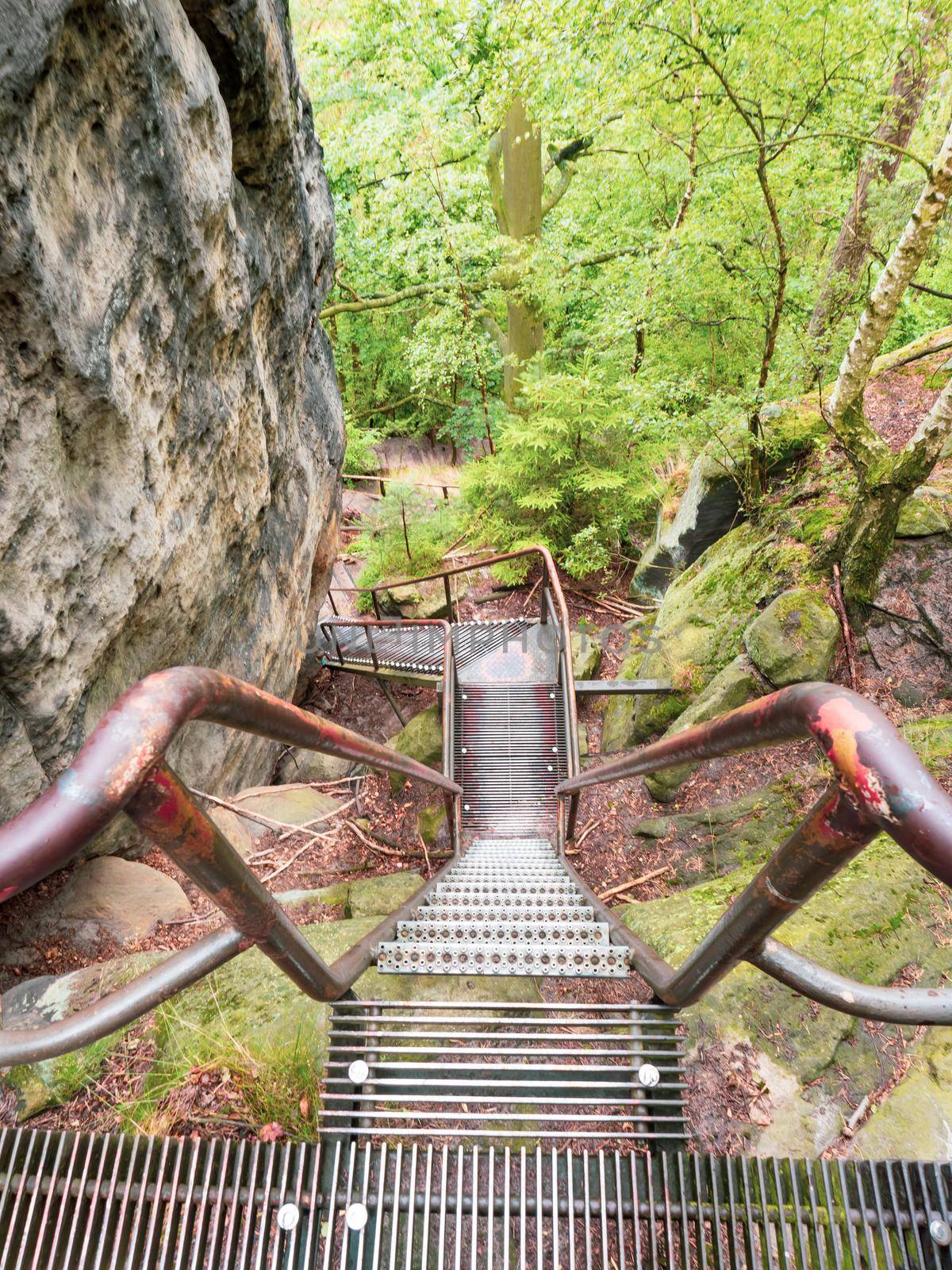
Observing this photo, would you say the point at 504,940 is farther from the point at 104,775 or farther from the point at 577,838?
the point at 577,838

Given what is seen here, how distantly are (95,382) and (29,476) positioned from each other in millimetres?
499

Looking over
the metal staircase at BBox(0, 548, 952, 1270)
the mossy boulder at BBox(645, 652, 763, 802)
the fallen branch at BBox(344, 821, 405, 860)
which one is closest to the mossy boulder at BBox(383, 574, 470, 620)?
the fallen branch at BBox(344, 821, 405, 860)

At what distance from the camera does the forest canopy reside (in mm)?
5160

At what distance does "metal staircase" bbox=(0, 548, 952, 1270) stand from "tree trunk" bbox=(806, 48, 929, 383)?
5.42 m

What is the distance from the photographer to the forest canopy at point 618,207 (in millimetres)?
5160

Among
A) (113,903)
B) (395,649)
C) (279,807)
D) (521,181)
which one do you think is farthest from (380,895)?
(521,181)

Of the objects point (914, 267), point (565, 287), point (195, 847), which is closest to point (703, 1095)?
point (195, 847)

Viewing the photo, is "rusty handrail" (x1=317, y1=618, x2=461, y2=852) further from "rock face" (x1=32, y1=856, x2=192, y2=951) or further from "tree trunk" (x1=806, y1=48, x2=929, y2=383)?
"tree trunk" (x1=806, y1=48, x2=929, y2=383)

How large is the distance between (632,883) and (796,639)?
7.41 feet

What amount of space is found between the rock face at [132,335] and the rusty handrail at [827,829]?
2664 mm

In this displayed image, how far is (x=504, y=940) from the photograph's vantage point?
2.25 meters

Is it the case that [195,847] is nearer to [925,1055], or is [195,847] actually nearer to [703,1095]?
[703,1095]

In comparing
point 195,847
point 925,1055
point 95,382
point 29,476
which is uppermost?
point 95,382

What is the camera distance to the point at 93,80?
236cm
